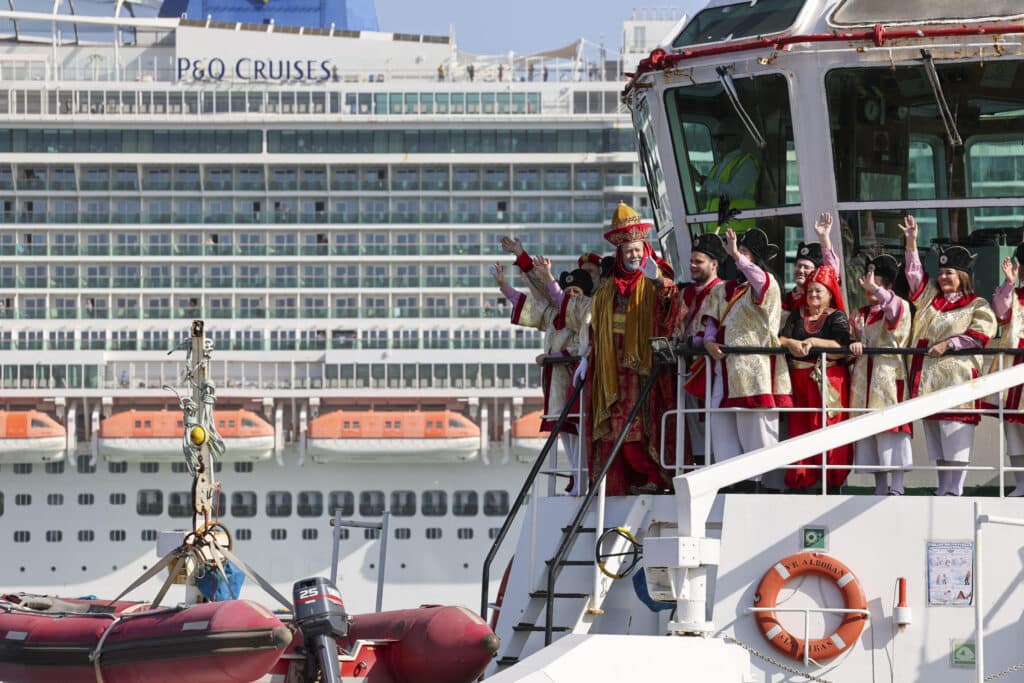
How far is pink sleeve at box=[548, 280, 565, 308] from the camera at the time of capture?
1005 centimetres

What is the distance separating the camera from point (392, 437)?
41438 mm

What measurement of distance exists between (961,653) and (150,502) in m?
36.1

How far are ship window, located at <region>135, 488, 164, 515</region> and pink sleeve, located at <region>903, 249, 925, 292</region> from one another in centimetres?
3521

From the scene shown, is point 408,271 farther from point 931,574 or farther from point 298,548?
point 931,574

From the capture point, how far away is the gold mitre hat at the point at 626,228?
8.87m

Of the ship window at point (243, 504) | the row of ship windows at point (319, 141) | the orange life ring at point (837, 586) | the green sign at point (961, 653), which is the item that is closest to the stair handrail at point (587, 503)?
the orange life ring at point (837, 586)

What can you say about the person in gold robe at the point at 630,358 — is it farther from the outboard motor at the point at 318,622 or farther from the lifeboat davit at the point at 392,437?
the lifeboat davit at the point at 392,437

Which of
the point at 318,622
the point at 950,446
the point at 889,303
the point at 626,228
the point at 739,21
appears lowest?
the point at 318,622

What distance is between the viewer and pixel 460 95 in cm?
4550

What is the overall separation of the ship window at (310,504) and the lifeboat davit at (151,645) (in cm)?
3217

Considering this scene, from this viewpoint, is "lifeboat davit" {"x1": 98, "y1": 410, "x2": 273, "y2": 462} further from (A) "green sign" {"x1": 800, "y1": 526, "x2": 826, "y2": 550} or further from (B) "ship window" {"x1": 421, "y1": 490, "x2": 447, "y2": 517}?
(A) "green sign" {"x1": 800, "y1": 526, "x2": 826, "y2": 550}

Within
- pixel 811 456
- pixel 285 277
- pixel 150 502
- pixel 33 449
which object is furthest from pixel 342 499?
pixel 811 456

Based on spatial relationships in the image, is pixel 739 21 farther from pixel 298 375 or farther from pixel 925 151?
pixel 298 375

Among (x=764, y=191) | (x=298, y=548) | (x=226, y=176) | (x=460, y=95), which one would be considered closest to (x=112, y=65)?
(x=226, y=176)
